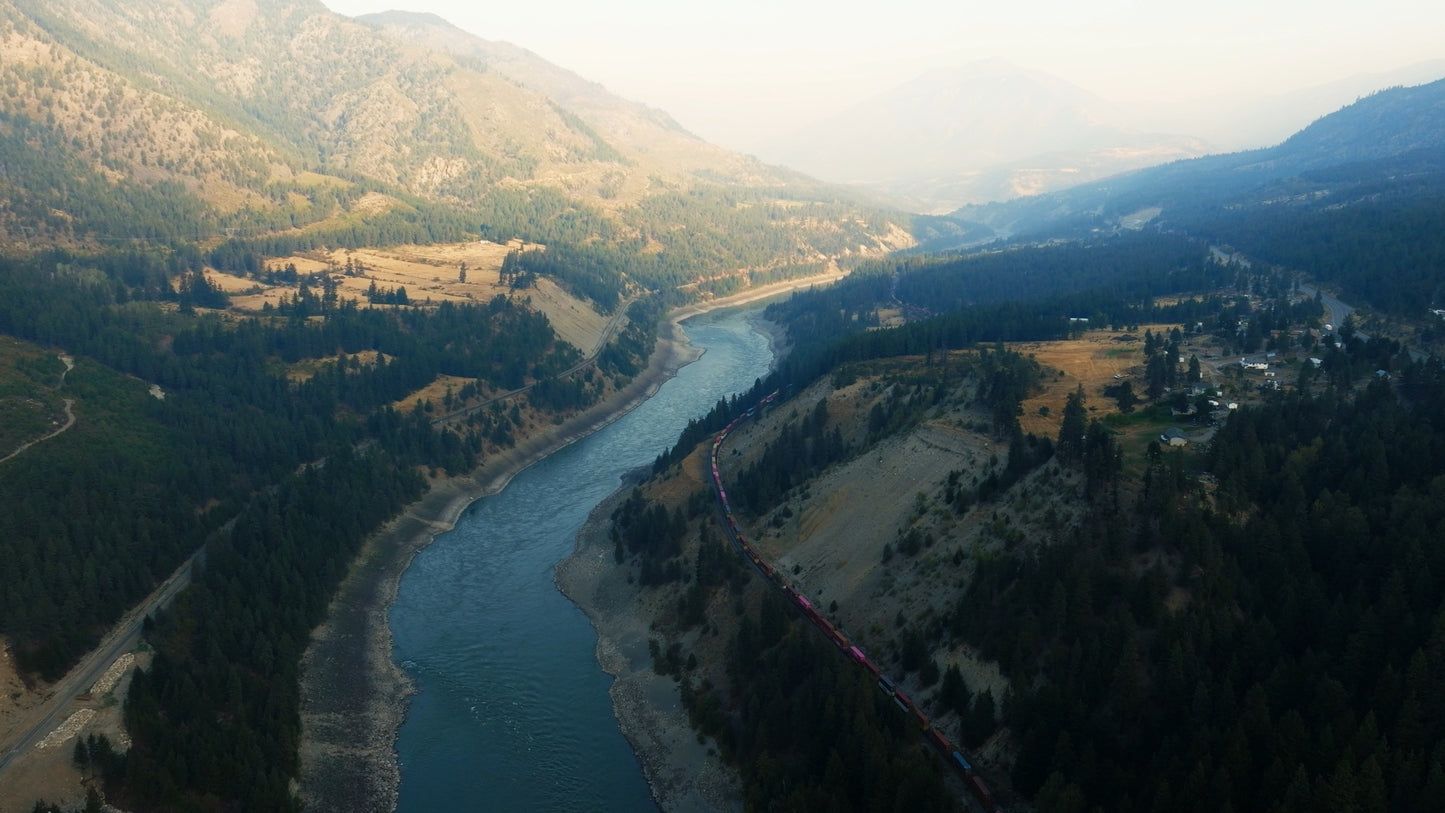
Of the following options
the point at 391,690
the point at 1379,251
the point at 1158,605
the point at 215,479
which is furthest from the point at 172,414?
the point at 1379,251

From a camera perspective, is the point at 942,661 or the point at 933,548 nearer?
the point at 942,661

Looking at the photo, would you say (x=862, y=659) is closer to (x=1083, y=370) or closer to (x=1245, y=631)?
(x=1245, y=631)

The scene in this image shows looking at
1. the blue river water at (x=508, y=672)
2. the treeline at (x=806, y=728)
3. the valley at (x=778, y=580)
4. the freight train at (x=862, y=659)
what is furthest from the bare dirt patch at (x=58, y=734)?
the freight train at (x=862, y=659)

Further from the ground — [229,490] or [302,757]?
[229,490]

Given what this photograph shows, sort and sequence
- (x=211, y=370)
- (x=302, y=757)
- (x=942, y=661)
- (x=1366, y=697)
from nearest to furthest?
(x=1366, y=697)
(x=942, y=661)
(x=302, y=757)
(x=211, y=370)

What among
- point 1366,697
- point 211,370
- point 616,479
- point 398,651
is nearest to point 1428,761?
point 1366,697

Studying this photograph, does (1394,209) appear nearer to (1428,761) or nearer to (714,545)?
(714,545)
